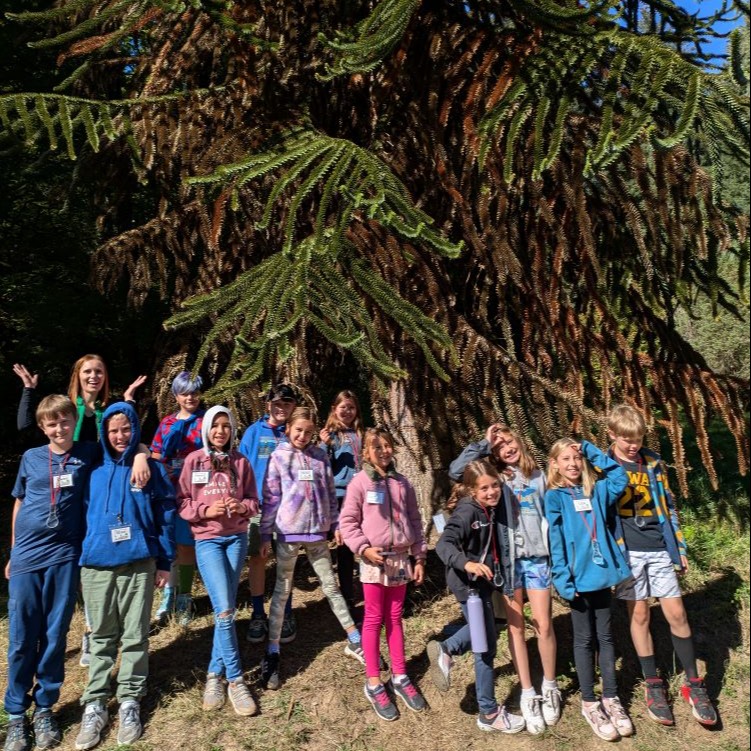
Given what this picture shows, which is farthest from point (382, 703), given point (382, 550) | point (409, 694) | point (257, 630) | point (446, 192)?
point (446, 192)

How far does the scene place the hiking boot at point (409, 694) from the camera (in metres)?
4.27

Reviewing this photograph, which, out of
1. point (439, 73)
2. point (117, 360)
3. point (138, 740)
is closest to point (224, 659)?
point (138, 740)

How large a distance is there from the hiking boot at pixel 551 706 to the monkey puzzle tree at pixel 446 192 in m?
1.70

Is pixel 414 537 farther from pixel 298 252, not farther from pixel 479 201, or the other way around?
pixel 479 201

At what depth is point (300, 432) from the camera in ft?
15.1

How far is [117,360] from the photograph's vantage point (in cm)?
834

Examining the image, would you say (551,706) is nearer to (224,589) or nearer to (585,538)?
(585,538)

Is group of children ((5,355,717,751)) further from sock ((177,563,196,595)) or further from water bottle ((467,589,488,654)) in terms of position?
sock ((177,563,196,595))

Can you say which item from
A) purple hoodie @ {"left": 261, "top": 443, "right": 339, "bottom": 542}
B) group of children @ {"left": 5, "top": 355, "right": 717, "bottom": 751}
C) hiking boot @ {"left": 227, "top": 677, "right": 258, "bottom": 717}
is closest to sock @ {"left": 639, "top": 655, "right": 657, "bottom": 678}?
group of children @ {"left": 5, "top": 355, "right": 717, "bottom": 751}

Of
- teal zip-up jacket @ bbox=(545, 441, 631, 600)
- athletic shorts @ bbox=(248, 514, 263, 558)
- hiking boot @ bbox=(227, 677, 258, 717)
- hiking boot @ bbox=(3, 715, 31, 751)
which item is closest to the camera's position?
hiking boot @ bbox=(3, 715, 31, 751)

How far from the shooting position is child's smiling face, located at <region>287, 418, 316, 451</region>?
4590 mm

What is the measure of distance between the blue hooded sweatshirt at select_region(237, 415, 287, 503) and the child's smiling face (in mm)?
396

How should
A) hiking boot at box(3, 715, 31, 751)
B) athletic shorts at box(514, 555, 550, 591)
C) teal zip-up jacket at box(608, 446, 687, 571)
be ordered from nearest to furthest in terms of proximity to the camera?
hiking boot at box(3, 715, 31, 751) → athletic shorts at box(514, 555, 550, 591) → teal zip-up jacket at box(608, 446, 687, 571)

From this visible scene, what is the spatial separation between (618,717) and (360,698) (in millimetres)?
1603
